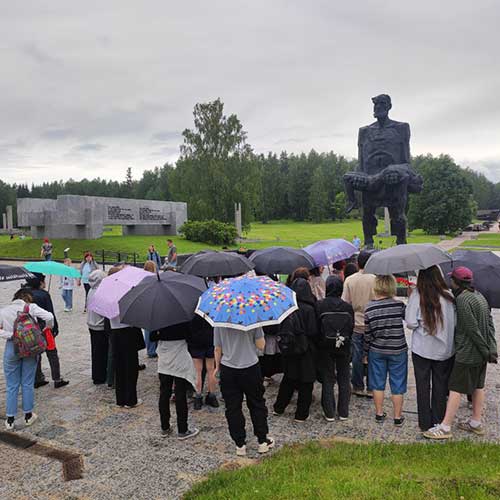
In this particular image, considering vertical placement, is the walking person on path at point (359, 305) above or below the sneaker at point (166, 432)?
above

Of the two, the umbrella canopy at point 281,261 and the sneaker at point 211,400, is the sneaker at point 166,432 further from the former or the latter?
the umbrella canopy at point 281,261

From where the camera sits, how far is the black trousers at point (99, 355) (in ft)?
19.4

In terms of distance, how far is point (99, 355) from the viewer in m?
6.00

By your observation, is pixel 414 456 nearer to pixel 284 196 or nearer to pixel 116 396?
pixel 116 396

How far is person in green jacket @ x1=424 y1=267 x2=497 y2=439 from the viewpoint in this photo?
13.3ft

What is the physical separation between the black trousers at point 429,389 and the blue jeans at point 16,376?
4.10 metres

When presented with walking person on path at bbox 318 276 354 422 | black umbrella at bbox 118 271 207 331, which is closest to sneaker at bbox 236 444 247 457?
walking person on path at bbox 318 276 354 422

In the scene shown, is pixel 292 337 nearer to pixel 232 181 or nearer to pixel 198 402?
pixel 198 402

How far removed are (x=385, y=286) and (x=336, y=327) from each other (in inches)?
25.6

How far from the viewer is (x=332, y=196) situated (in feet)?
248

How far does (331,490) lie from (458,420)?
2367 mm

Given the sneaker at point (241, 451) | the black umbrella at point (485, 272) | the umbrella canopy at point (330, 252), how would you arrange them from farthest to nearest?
the umbrella canopy at point (330, 252), the black umbrella at point (485, 272), the sneaker at point (241, 451)

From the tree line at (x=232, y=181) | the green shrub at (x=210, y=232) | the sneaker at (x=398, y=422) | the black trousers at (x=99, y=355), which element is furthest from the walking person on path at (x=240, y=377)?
the tree line at (x=232, y=181)

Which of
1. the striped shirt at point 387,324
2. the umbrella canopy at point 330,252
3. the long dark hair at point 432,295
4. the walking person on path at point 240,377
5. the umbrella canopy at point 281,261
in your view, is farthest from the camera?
the umbrella canopy at point 330,252
